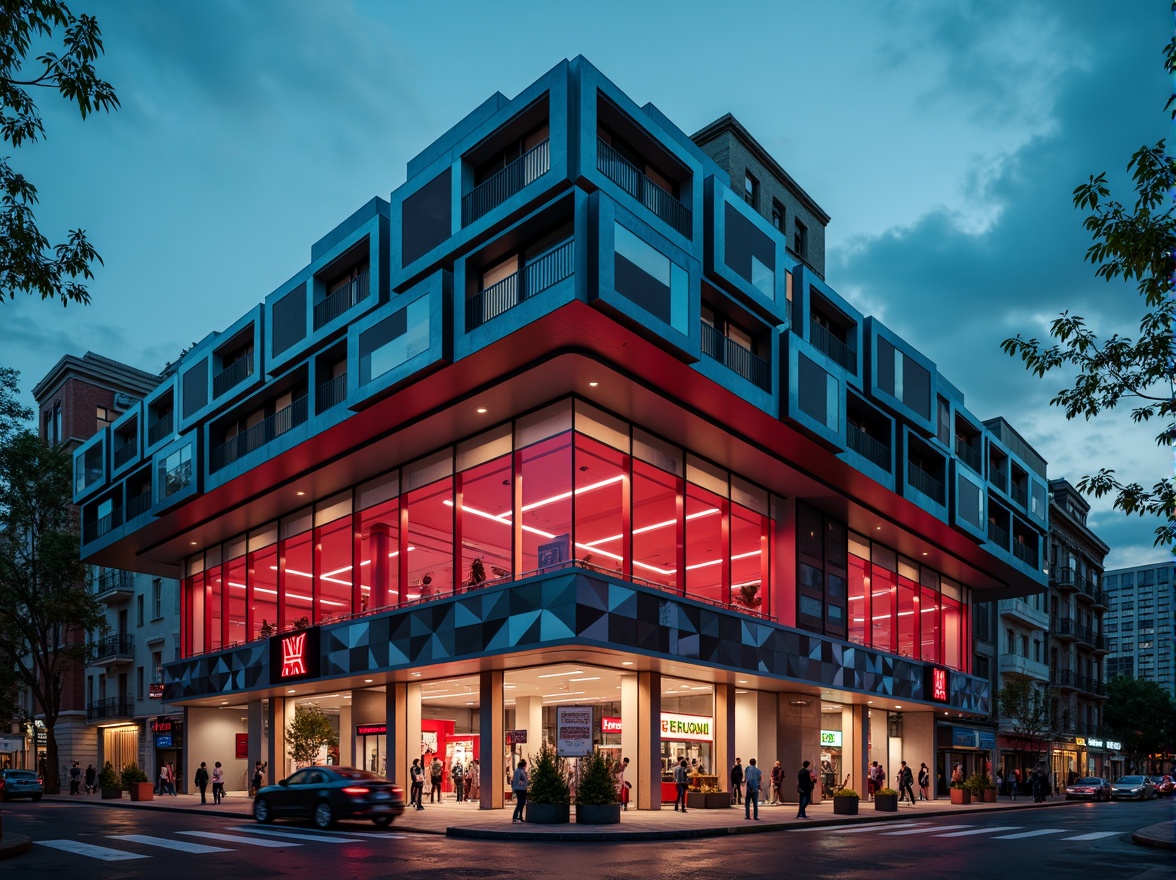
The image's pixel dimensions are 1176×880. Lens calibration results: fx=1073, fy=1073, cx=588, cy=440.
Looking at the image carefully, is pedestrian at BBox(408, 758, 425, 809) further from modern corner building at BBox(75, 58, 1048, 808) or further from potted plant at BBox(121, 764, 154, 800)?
potted plant at BBox(121, 764, 154, 800)

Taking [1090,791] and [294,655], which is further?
[1090,791]

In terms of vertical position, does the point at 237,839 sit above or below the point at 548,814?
above

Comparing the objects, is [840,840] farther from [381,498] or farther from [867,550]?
[867,550]

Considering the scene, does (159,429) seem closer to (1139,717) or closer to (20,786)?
(20,786)

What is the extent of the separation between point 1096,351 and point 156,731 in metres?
52.7

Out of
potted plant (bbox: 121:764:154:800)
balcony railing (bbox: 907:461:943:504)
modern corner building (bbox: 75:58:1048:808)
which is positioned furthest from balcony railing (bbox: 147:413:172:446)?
balcony railing (bbox: 907:461:943:504)

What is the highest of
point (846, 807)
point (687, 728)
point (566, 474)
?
point (566, 474)

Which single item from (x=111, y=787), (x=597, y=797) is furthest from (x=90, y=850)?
(x=111, y=787)

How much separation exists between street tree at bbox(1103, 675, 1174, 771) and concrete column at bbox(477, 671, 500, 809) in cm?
8843

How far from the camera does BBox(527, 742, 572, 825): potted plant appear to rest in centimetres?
Answer: 2638

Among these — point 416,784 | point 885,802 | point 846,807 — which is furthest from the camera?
point 885,802

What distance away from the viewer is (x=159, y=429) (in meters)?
47.8

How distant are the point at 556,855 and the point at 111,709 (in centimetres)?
5649

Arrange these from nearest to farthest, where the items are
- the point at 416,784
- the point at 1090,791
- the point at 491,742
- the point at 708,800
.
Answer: the point at 491,742 → the point at 416,784 → the point at 708,800 → the point at 1090,791
